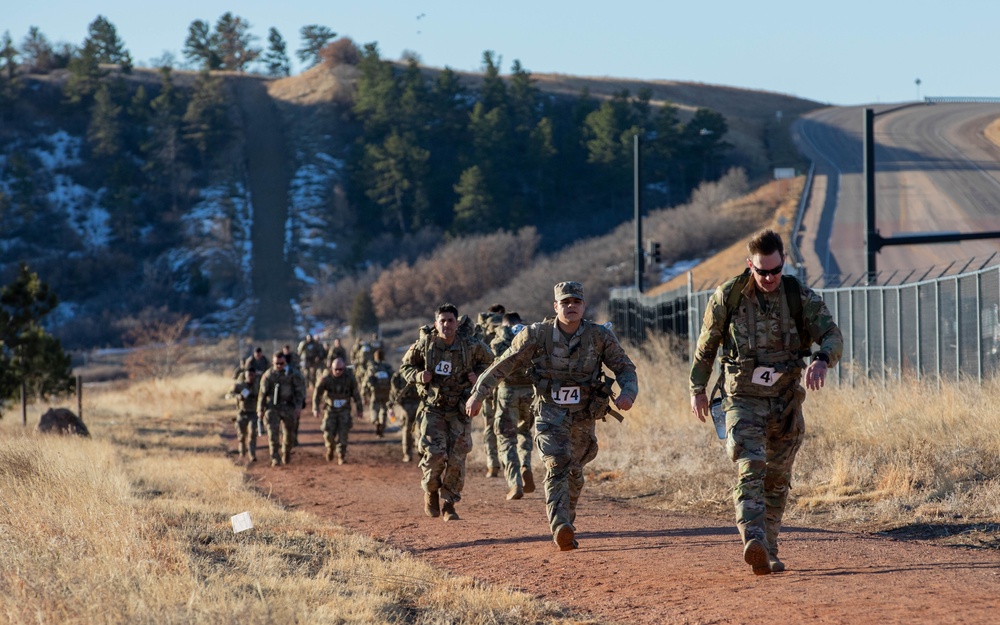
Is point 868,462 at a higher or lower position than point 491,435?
higher

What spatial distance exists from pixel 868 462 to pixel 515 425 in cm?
408

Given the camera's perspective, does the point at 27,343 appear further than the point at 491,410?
Yes

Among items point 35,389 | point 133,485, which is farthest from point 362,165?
point 133,485

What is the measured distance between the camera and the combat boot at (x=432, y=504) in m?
12.1

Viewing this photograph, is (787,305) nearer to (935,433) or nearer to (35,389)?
(935,433)

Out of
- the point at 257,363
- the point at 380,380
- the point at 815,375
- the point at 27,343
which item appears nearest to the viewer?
the point at 815,375

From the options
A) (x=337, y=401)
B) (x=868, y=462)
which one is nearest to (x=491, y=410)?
(x=337, y=401)

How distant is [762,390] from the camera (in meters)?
7.88

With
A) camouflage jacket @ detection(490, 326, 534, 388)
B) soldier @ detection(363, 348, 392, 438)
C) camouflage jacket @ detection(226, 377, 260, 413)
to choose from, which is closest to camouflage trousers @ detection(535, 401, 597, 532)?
camouflage jacket @ detection(490, 326, 534, 388)

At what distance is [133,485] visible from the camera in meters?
14.4

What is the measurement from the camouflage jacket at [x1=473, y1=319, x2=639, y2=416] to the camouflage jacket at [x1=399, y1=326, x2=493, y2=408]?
2.62m

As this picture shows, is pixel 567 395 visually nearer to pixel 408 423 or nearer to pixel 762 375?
pixel 762 375

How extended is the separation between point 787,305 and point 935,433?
5.30 meters

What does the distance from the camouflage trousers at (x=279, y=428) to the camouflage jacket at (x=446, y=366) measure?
771 centimetres
